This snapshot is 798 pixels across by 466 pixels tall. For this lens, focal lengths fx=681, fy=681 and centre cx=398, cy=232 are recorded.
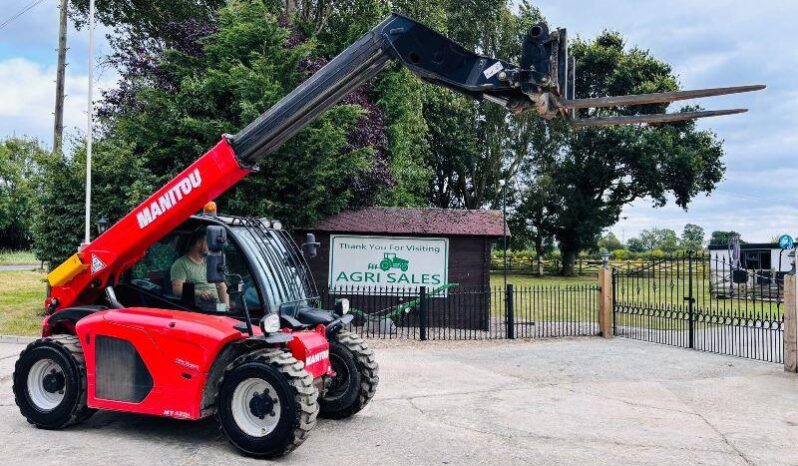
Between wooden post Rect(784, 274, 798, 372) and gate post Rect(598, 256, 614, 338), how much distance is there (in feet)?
15.4

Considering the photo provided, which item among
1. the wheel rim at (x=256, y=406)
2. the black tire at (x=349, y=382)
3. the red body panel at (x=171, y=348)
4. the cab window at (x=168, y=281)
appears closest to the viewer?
the wheel rim at (x=256, y=406)

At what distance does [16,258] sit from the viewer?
50.4 m

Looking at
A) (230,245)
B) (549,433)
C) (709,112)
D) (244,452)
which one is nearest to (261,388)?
(244,452)

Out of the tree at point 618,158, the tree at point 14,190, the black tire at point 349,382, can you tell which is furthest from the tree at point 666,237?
the black tire at point 349,382

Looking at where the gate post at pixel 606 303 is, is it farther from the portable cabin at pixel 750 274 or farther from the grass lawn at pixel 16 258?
the grass lawn at pixel 16 258

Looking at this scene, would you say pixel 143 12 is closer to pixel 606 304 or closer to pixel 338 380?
pixel 606 304

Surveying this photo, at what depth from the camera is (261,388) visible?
6.26 metres

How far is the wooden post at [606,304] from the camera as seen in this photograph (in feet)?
52.7

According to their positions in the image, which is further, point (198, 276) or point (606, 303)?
point (606, 303)

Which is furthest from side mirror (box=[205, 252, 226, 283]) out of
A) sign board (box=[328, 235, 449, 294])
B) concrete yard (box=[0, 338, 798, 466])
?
sign board (box=[328, 235, 449, 294])

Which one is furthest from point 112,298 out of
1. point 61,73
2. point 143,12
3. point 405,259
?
point 143,12

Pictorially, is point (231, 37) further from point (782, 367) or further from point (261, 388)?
point (782, 367)

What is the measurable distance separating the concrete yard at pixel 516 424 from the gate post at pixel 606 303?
366cm

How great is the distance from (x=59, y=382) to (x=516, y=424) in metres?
4.96
